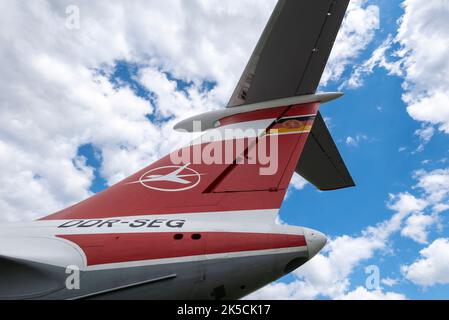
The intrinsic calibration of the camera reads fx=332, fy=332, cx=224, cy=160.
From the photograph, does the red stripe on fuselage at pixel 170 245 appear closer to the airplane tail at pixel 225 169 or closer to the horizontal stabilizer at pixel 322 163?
the airplane tail at pixel 225 169

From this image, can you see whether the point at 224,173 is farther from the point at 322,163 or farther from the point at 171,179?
the point at 322,163

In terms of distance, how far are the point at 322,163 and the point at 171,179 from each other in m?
2.55

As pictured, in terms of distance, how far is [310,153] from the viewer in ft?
17.6

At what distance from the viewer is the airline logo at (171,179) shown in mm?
4219

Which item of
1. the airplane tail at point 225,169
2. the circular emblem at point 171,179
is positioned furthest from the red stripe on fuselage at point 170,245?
the circular emblem at point 171,179

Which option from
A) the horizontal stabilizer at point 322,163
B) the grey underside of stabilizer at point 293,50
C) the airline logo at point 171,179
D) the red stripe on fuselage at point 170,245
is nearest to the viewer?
the red stripe on fuselage at point 170,245

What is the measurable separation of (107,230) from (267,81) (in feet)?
9.03

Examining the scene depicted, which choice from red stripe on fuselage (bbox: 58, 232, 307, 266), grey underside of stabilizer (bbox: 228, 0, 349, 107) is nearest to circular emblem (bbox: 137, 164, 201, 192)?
red stripe on fuselage (bbox: 58, 232, 307, 266)

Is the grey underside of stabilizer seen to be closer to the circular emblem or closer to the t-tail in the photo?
the t-tail

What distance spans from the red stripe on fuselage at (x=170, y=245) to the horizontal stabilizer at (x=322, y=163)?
6.93 ft

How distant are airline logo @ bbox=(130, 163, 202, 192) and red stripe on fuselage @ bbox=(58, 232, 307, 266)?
85 cm
